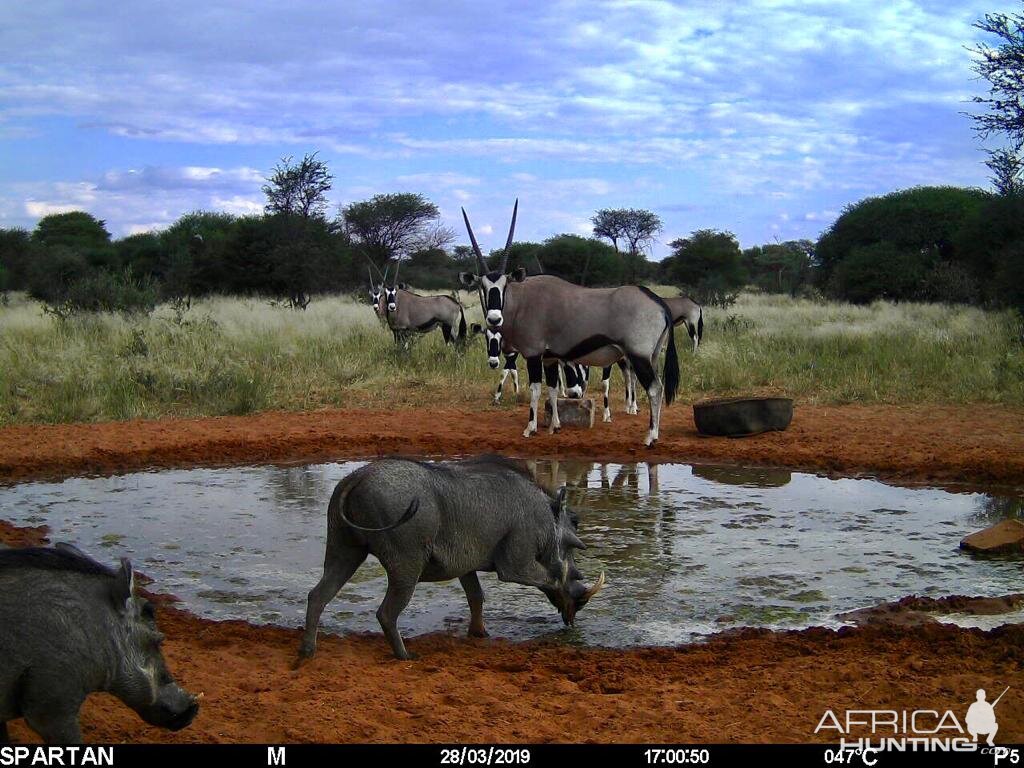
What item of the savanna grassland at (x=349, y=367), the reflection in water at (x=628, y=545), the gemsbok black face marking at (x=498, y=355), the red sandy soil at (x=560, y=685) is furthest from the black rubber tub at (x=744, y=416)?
the red sandy soil at (x=560, y=685)

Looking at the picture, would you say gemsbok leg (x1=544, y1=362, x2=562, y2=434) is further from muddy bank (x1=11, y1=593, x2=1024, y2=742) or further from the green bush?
the green bush

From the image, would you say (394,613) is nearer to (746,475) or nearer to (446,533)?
(446,533)

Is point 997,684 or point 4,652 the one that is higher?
point 4,652

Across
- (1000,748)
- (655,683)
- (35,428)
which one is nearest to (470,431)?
(35,428)

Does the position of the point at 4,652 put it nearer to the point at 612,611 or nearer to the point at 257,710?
the point at 257,710

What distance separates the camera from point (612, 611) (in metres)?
6.38

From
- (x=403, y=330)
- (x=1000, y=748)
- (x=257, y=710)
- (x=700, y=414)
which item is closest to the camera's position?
(x=1000, y=748)

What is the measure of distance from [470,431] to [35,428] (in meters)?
5.37

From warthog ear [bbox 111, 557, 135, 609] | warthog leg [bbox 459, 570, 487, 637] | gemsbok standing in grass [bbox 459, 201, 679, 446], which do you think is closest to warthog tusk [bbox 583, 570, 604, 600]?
warthog leg [bbox 459, 570, 487, 637]

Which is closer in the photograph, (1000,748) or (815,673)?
(1000,748)

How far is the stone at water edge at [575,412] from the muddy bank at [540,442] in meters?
0.21

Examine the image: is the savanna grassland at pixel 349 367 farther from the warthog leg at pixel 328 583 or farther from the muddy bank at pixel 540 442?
the warthog leg at pixel 328 583

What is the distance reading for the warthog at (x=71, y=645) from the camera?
3.58 meters

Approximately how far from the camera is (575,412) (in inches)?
529
